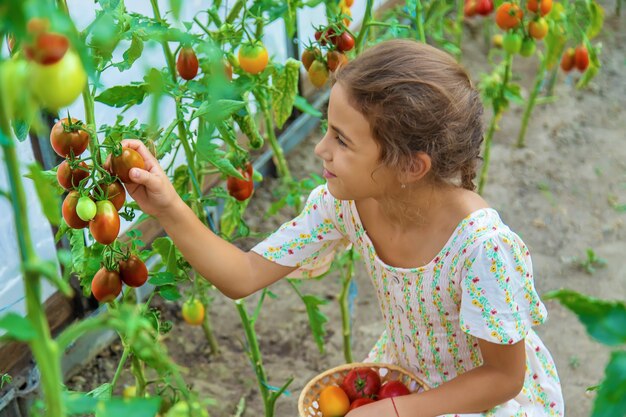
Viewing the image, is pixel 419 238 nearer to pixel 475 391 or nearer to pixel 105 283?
pixel 475 391

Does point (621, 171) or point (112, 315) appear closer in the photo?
point (112, 315)

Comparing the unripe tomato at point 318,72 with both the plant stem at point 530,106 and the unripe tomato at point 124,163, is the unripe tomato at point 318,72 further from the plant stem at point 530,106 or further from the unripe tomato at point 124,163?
the plant stem at point 530,106

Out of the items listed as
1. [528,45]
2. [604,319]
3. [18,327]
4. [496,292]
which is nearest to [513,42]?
[528,45]

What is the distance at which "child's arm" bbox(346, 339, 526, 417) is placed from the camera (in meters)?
1.50

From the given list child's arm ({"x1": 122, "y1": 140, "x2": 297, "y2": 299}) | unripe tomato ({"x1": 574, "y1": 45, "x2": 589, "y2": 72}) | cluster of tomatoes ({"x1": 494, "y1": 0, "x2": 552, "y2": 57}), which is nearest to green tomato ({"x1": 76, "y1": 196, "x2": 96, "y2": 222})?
child's arm ({"x1": 122, "y1": 140, "x2": 297, "y2": 299})

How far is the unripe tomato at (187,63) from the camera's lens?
4.86ft

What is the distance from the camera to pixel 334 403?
1.62 meters

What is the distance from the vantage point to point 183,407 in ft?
2.60

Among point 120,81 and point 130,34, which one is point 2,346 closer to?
point 120,81

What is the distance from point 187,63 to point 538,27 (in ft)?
3.99

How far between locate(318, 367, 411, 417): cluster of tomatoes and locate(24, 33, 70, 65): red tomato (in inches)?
44.7

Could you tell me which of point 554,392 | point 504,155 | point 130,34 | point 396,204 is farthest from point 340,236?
point 504,155

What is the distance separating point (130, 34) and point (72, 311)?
42.8 inches

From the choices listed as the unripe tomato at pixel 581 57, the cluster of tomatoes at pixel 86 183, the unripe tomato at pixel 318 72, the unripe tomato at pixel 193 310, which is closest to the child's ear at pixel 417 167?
the unripe tomato at pixel 318 72
